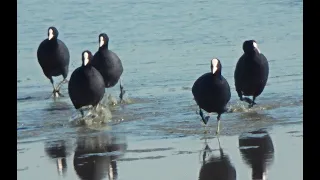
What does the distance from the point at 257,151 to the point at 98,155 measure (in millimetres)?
1332

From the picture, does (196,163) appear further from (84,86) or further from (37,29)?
(37,29)

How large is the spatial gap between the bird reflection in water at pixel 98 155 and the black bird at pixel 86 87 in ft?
4.14

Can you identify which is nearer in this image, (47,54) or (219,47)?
(47,54)

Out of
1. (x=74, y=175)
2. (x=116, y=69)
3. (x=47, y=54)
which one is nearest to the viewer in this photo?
(x=74, y=175)

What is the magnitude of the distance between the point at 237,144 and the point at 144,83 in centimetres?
426

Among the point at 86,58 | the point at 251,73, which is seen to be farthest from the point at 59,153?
the point at 251,73

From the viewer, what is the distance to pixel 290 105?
11.0m

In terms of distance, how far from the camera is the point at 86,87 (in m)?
11.1

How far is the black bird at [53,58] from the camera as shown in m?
13.2

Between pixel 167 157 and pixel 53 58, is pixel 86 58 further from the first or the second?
pixel 167 157

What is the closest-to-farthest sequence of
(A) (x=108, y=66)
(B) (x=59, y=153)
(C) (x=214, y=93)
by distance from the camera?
1. (B) (x=59, y=153)
2. (C) (x=214, y=93)
3. (A) (x=108, y=66)

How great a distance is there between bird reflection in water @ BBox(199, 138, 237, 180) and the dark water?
38 cm

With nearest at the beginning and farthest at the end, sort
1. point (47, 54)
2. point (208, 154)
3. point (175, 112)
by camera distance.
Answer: point (208, 154), point (175, 112), point (47, 54)

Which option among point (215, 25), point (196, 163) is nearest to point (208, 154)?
point (196, 163)
